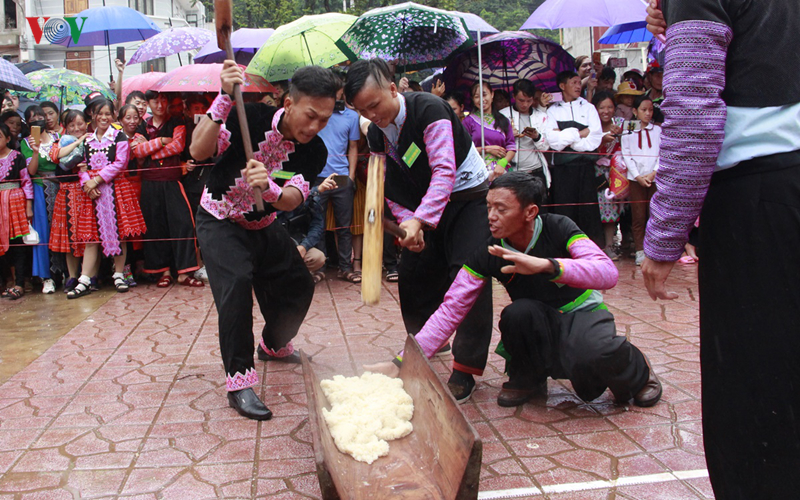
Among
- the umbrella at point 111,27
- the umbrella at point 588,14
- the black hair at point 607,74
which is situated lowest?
the black hair at point 607,74

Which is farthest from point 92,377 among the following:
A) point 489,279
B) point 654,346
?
point 654,346

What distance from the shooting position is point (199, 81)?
7.05 metres

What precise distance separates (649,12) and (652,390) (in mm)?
2232

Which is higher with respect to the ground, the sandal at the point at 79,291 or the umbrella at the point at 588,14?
the umbrella at the point at 588,14

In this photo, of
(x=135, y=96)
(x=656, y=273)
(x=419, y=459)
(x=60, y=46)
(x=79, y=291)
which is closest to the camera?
(x=656, y=273)

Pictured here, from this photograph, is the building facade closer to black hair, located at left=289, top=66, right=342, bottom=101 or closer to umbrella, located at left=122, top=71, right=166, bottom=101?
umbrella, located at left=122, top=71, right=166, bottom=101

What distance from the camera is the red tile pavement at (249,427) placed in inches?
115

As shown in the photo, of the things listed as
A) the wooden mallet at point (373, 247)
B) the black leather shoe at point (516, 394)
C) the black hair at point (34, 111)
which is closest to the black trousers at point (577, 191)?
the black leather shoe at point (516, 394)

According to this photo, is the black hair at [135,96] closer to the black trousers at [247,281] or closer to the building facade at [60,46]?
the black trousers at [247,281]

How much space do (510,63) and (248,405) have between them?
5771 mm

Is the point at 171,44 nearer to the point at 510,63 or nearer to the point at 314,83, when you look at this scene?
the point at 510,63

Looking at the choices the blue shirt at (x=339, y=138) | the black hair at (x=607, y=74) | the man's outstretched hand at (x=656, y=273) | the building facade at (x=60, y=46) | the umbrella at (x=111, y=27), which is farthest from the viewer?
the building facade at (x=60, y=46)

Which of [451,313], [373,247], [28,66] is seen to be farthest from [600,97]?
[28,66]

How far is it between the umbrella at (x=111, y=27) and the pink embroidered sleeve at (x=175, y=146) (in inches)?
143
